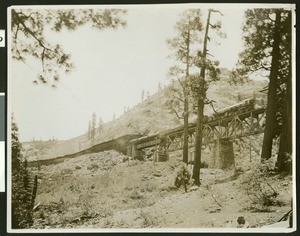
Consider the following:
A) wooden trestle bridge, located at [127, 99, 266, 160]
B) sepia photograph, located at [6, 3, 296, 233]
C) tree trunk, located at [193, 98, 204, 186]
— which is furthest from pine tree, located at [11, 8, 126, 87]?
tree trunk, located at [193, 98, 204, 186]

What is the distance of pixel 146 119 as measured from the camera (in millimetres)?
2521

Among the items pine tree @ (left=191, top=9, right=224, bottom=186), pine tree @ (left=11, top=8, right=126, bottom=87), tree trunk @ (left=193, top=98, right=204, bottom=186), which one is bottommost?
tree trunk @ (left=193, top=98, right=204, bottom=186)

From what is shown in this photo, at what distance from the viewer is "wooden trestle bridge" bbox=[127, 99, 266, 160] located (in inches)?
97.3

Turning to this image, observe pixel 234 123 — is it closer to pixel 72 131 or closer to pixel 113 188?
pixel 113 188

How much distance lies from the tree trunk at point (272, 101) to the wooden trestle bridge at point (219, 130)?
0.04 meters

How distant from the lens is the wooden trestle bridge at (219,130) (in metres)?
2.47

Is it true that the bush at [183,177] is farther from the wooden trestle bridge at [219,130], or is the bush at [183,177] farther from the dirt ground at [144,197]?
the wooden trestle bridge at [219,130]

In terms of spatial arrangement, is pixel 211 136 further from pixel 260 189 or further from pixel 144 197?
pixel 144 197

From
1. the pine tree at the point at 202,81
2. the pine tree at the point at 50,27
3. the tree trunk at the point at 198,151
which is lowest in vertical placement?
the tree trunk at the point at 198,151

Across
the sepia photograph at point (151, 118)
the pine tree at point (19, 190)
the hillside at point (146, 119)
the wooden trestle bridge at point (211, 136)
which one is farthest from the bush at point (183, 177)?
the pine tree at point (19, 190)

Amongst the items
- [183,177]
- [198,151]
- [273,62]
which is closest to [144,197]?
[183,177]

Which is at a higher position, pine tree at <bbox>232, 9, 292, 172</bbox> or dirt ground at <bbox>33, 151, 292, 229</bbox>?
pine tree at <bbox>232, 9, 292, 172</bbox>

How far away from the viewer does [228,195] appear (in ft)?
8.11

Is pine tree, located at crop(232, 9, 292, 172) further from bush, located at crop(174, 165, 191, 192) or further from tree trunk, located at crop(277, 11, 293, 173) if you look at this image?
bush, located at crop(174, 165, 191, 192)
